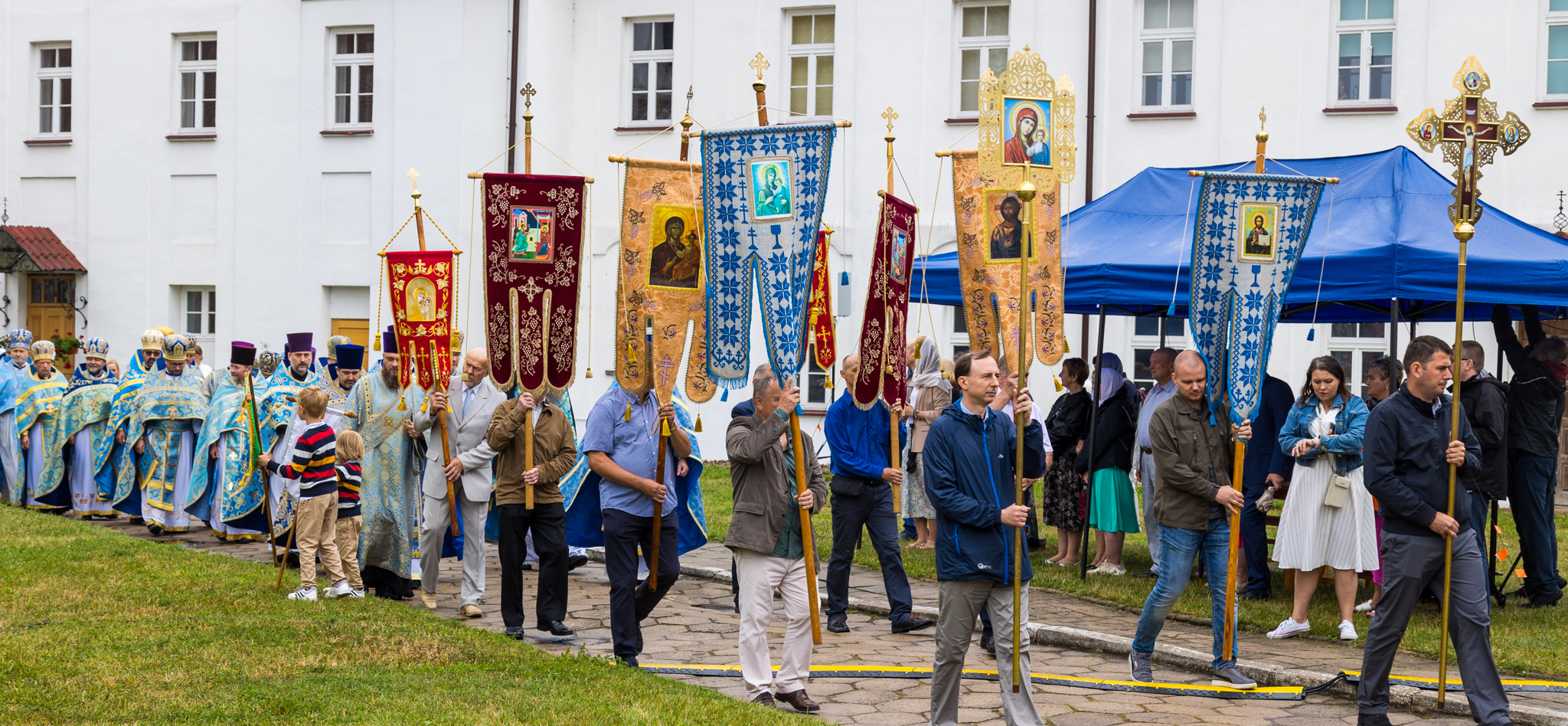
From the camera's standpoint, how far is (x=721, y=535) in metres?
13.6

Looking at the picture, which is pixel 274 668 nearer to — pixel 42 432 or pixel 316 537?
pixel 316 537

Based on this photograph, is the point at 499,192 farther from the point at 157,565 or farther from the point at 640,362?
the point at 157,565

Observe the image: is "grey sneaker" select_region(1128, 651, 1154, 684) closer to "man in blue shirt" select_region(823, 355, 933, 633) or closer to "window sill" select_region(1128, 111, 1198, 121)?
"man in blue shirt" select_region(823, 355, 933, 633)

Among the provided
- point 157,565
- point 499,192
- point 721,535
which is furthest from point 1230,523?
point 157,565

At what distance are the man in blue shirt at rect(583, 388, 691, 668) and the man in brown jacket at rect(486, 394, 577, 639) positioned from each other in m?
0.74

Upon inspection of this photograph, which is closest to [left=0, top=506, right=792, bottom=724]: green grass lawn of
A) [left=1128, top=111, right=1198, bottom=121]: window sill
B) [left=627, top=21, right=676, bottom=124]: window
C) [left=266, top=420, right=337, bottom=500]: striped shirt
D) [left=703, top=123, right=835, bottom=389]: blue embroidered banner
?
[left=266, top=420, right=337, bottom=500]: striped shirt

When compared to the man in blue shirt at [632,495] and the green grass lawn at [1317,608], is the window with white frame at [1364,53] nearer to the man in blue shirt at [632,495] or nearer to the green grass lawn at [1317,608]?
the green grass lawn at [1317,608]

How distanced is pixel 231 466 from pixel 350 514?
3933mm

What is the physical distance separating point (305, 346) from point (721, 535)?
4085 mm

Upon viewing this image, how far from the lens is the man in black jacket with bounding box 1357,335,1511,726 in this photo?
263 inches

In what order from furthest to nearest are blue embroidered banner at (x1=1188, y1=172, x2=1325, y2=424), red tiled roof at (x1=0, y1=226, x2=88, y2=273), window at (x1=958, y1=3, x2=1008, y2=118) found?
red tiled roof at (x1=0, y1=226, x2=88, y2=273)
window at (x1=958, y1=3, x2=1008, y2=118)
blue embroidered banner at (x1=1188, y1=172, x2=1325, y2=424)

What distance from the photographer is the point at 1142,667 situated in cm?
778

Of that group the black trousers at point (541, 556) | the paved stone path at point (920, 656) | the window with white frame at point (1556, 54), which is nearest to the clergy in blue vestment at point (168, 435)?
the paved stone path at point (920, 656)

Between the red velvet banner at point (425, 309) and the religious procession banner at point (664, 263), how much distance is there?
1611 mm
